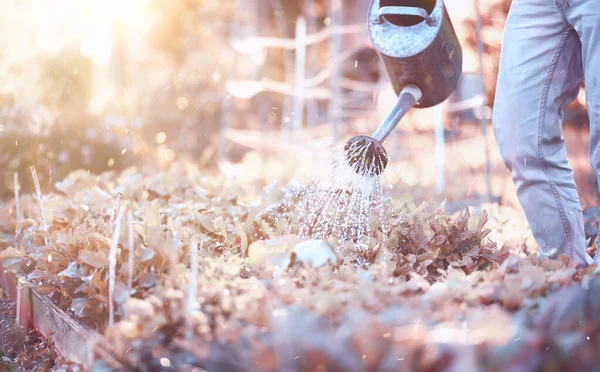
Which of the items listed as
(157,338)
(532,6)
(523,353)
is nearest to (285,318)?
(157,338)

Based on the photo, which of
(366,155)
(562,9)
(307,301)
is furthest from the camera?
(366,155)

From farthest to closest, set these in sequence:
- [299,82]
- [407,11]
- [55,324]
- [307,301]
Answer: [299,82] < [407,11] < [55,324] < [307,301]

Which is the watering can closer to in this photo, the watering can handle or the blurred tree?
the watering can handle

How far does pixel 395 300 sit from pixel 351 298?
0.10 metres

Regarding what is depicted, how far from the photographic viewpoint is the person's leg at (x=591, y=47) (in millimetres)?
1900

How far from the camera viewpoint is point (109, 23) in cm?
903

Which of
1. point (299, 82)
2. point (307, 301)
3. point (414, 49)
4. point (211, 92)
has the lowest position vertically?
point (211, 92)

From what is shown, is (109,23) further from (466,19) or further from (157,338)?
(157,338)

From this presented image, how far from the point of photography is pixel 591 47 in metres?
1.92

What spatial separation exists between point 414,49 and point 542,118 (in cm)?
59

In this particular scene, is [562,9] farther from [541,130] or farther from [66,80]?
[66,80]

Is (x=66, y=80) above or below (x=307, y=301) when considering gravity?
below

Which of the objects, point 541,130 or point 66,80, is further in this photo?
point 66,80

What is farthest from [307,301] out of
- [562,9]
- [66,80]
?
[66,80]
